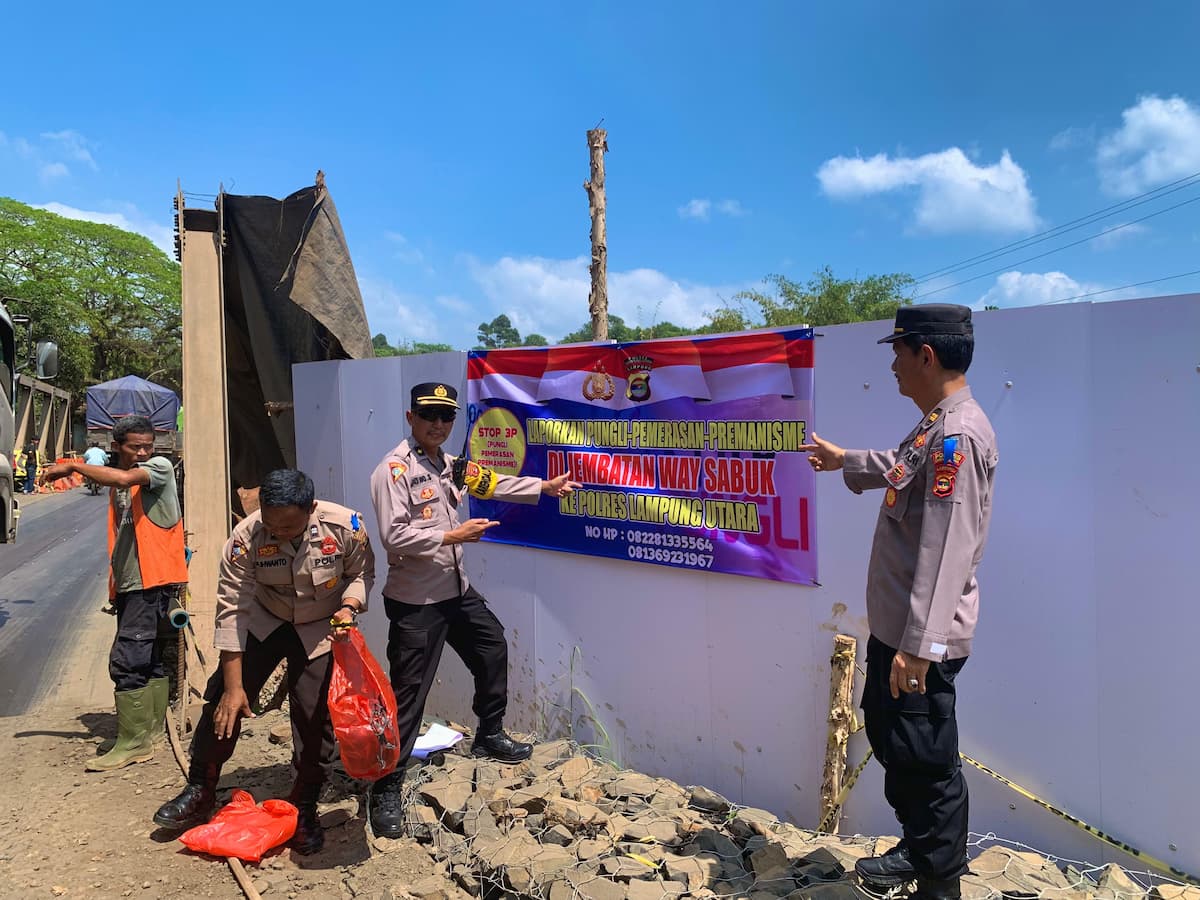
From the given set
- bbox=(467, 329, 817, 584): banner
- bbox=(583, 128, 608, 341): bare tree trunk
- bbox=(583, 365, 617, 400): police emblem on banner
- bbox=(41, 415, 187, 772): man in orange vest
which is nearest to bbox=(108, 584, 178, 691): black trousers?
bbox=(41, 415, 187, 772): man in orange vest

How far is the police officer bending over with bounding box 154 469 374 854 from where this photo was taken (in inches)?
126

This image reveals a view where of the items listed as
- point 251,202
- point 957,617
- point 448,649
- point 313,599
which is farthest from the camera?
point 251,202

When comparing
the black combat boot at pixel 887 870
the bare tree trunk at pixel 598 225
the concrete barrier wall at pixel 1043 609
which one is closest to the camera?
the black combat boot at pixel 887 870

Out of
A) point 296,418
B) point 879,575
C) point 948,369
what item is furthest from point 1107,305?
point 296,418

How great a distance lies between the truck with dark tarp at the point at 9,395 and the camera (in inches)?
274

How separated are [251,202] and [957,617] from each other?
5676 mm

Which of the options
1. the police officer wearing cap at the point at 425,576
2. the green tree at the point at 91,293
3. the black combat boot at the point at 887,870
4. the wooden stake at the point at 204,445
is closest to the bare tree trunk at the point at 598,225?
the wooden stake at the point at 204,445

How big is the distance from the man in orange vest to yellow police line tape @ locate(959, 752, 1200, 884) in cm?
407

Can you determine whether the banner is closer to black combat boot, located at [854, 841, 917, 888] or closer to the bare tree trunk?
black combat boot, located at [854, 841, 917, 888]

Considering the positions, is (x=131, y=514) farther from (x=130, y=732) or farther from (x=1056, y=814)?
(x=1056, y=814)

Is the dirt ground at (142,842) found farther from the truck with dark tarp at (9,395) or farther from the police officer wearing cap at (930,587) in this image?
the truck with dark tarp at (9,395)

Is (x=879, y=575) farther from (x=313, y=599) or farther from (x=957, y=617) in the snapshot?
(x=313, y=599)

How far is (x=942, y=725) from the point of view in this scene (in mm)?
2293

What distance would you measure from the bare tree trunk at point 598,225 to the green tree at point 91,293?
23.8m
